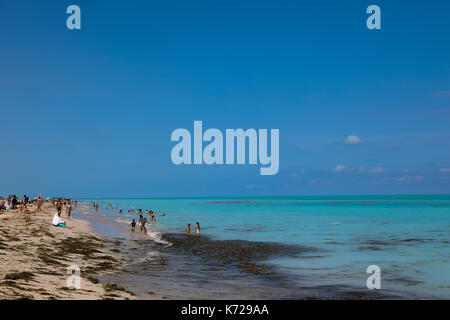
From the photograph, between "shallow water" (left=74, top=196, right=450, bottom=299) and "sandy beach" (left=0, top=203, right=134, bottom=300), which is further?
"shallow water" (left=74, top=196, right=450, bottom=299)

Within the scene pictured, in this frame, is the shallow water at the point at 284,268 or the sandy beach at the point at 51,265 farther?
the shallow water at the point at 284,268

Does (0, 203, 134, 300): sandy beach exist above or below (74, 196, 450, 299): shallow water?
above

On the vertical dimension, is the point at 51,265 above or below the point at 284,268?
above

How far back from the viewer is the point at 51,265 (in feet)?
59.3

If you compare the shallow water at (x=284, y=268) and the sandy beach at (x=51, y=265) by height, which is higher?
the sandy beach at (x=51, y=265)

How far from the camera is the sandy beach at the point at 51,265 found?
12.7m

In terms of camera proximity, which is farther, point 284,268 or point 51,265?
point 284,268

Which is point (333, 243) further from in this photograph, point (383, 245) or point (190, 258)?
Result: point (190, 258)

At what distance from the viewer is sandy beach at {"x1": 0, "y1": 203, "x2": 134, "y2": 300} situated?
1266 centimetres
